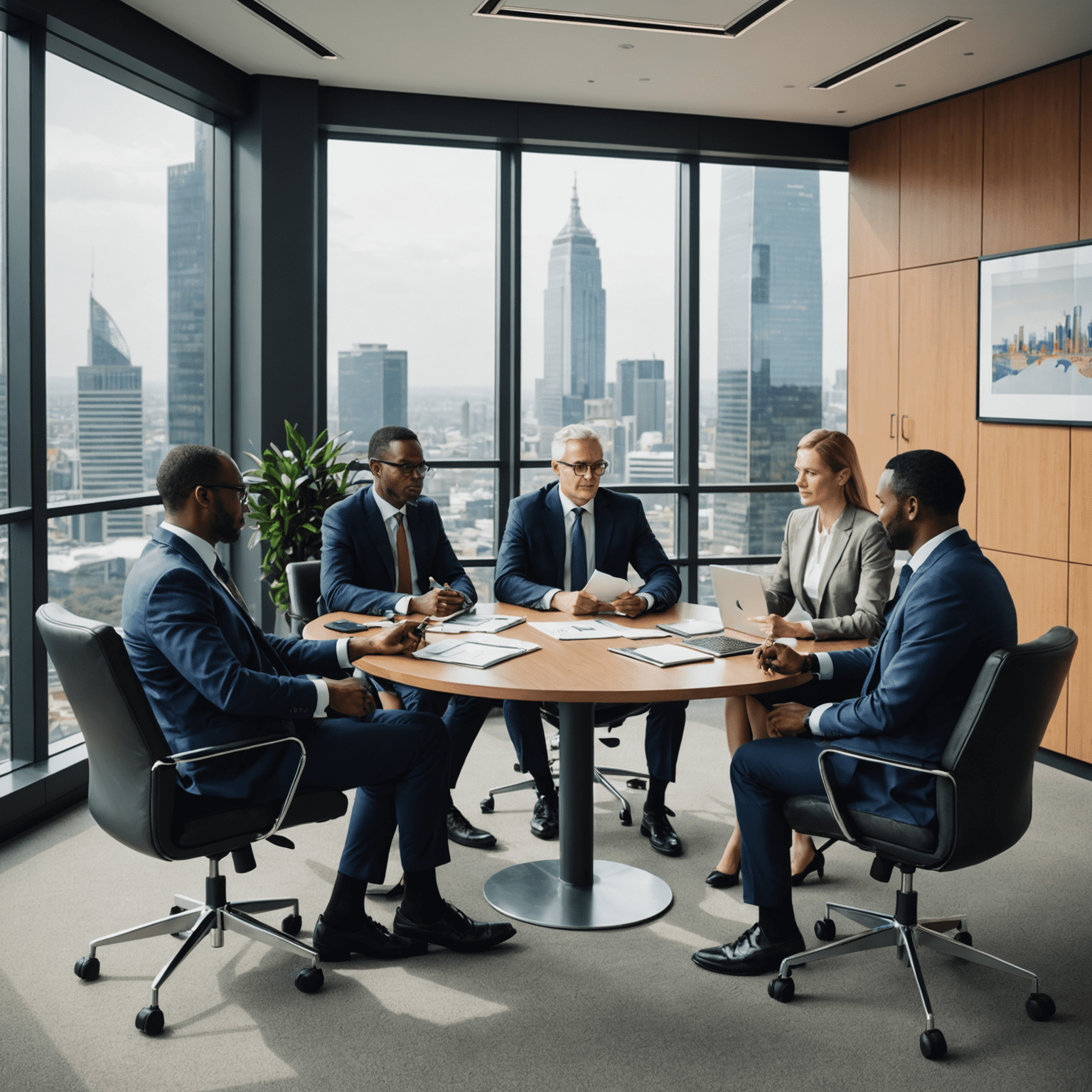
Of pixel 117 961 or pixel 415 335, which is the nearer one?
pixel 117 961

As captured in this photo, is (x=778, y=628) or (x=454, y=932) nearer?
(x=454, y=932)

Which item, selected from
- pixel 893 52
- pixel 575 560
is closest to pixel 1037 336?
pixel 893 52

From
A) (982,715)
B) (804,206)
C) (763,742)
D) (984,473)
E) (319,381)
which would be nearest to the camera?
(982,715)

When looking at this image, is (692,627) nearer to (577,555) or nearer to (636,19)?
(577,555)

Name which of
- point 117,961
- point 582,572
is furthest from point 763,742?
point 117,961

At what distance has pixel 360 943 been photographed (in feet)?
9.86

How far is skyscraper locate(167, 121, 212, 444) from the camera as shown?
5246mm

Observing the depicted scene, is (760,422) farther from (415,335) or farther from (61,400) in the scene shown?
(61,400)

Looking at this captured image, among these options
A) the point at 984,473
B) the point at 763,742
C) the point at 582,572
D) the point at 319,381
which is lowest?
the point at 763,742

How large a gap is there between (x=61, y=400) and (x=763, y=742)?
3.25m

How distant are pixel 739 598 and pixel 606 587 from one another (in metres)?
0.56

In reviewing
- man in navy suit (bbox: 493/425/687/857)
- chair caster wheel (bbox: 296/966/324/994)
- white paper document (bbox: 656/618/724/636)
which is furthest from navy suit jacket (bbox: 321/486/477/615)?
Answer: chair caster wheel (bbox: 296/966/324/994)

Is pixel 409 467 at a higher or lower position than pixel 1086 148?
lower

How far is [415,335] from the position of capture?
5891 millimetres
